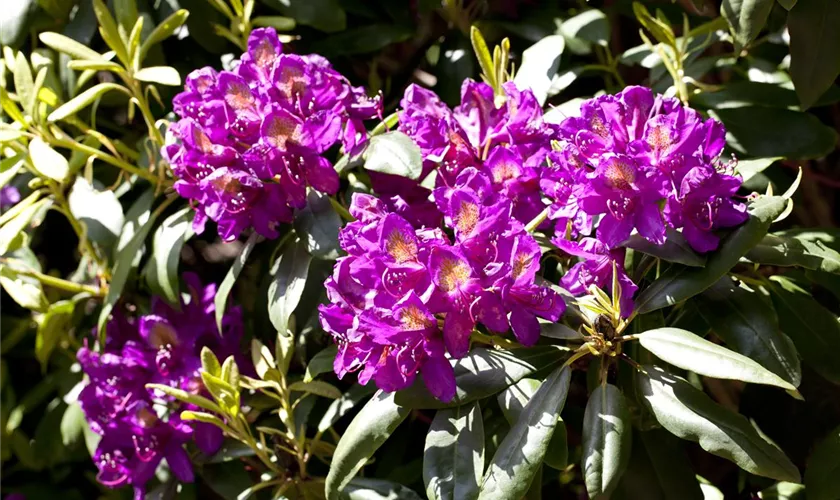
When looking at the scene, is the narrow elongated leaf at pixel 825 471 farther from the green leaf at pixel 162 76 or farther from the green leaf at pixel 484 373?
the green leaf at pixel 162 76

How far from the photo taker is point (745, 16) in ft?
3.44

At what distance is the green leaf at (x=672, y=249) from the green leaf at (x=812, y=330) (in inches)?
10.1

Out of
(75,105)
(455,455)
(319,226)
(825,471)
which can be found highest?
(75,105)

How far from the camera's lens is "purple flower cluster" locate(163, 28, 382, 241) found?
106 cm

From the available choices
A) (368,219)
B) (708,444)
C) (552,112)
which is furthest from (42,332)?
(708,444)

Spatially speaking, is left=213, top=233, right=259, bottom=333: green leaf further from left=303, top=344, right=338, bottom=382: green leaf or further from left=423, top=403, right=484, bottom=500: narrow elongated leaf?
left=423, top=403, right=484, bottom=500: narrow elongated leaf

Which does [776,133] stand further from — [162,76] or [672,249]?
[162,76]

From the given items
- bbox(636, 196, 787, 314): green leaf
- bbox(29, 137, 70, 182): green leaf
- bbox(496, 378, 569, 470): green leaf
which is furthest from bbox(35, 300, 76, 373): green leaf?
bbox(636, 196, 787, 314): green leaf

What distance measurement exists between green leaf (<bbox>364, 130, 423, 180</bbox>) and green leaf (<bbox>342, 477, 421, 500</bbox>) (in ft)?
1.28

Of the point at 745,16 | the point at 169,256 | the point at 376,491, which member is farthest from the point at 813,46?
the point at 169,256

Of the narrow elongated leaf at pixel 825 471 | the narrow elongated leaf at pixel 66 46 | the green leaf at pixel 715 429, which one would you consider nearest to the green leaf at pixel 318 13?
the narrow elongated leaf at pixel 66 46

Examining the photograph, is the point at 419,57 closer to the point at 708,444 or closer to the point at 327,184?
the point at 327,184

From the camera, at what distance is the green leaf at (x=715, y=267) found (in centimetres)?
91

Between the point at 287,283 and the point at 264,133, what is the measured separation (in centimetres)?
20
